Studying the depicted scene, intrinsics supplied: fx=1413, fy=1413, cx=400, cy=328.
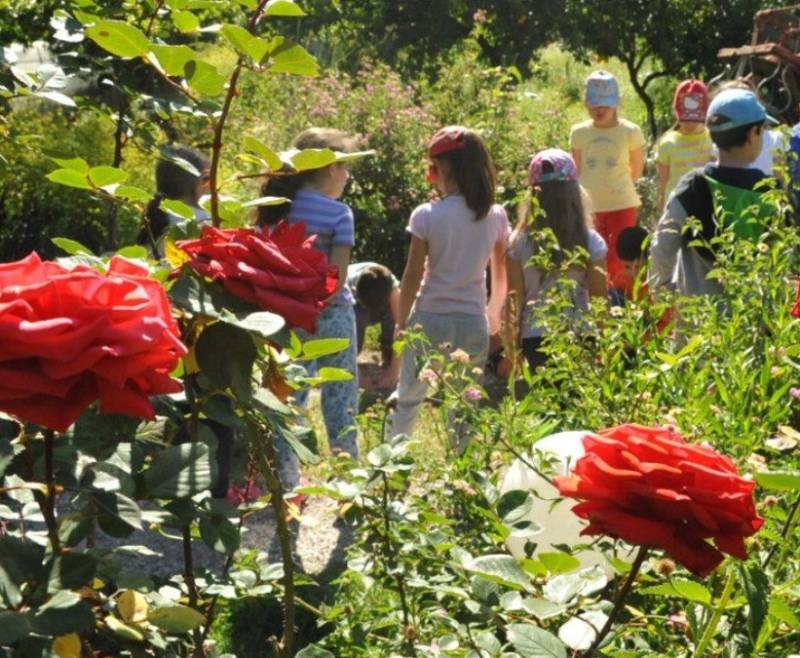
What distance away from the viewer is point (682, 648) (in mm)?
2174

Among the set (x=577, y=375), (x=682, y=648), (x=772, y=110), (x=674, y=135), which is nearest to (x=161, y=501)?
(x=682, y=648)

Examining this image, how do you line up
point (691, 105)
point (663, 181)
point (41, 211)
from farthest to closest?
point (41, 211), point (663, 181), point (691, 105)

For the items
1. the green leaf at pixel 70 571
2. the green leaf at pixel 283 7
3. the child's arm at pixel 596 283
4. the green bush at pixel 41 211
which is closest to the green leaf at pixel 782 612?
the green leaf at pixel 70 571

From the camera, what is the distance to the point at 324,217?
16.6 feet

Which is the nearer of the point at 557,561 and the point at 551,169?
the point at 557,561

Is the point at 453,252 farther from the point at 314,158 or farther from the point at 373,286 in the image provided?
the point at 314,158

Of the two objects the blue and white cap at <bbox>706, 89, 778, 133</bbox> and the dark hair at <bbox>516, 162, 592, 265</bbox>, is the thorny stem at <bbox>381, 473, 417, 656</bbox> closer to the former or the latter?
the blue and white cap at <bbox>706, 89, 778, 133</bbox>

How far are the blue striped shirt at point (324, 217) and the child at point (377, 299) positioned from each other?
4.56 feet

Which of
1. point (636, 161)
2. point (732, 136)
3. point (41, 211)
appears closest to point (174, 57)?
point (732, 136)

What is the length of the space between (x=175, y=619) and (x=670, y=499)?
0.59 meters

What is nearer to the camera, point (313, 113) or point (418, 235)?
point (418, 235)

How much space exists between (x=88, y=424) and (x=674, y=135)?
7.28m

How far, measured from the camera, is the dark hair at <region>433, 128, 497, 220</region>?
530 cm

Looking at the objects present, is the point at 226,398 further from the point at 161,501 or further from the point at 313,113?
the point at 313,113
